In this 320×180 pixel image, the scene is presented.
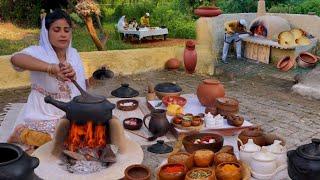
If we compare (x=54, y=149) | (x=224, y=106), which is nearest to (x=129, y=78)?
(x=224, y=106)

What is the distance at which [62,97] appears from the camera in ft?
16.0

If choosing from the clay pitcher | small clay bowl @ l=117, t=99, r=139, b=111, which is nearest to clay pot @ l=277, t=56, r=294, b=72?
small clay bowl @ l=117, t=99, r=139, b=111

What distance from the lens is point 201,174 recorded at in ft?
12.3

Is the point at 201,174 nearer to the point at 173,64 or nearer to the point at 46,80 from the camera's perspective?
the point at 46,80

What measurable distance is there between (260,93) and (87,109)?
15.2 ft

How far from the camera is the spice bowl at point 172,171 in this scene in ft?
12.4

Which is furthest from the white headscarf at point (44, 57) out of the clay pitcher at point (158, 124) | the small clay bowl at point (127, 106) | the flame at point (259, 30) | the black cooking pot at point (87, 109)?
the flame at point (259, 30)

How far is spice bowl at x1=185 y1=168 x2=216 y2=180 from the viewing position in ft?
12.0

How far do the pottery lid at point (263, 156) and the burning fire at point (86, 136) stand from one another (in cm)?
143

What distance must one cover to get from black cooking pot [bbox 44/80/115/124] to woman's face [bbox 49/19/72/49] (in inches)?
36.9

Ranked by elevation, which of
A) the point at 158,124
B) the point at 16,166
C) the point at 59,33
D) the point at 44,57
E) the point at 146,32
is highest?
the point at 59,33

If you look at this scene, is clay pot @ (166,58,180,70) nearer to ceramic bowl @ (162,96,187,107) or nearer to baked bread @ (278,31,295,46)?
baked bread @ (278,31,295,46)

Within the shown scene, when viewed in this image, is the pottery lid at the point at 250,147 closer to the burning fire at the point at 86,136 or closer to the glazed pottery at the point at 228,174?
the glazed pottery at the point at 228,174

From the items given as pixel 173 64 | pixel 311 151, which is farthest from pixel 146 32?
pixel 311 151
